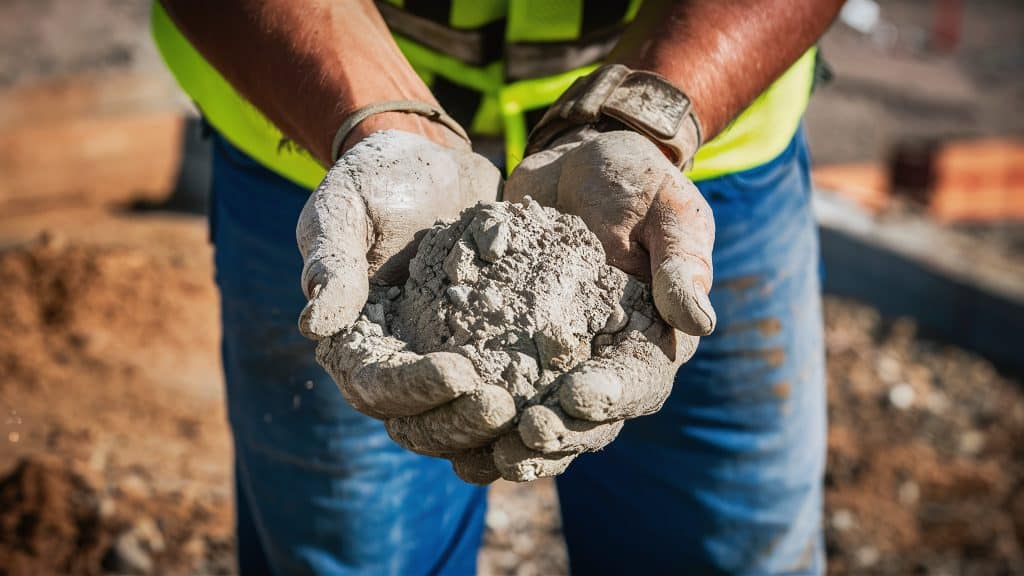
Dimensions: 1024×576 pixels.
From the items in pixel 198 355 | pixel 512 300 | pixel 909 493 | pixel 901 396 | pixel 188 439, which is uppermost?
pixel 512 300

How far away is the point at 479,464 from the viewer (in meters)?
1.37

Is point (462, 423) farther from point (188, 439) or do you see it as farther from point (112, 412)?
point (112, 412)

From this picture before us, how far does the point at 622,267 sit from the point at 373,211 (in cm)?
40

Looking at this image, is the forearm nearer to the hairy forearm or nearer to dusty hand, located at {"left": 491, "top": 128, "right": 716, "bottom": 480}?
dusty hand, located at {"left": 491, "top": 128, "right": 716, "bottom": 480}

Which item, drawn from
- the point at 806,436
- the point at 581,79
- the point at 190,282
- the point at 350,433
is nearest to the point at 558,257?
the point at 581,79

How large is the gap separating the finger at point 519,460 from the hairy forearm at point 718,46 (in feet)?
2.47

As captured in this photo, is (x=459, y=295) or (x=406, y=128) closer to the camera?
(x=459, y=295)

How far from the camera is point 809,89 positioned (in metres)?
2.14

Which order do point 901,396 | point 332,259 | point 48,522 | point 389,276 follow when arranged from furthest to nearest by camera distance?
1. point 901,396
2. point 48,522
3. point 389,276
4. point 332,259

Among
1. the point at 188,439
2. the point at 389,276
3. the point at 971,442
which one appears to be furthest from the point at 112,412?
the point at 971,442

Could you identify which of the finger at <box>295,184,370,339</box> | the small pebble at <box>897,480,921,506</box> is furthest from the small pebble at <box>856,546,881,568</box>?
the finger at <box>295,184,370,339</box>

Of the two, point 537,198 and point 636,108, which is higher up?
point 636,108

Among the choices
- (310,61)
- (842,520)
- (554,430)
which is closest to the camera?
(554,430)

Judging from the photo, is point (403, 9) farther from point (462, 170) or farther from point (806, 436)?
point (806, 436)
